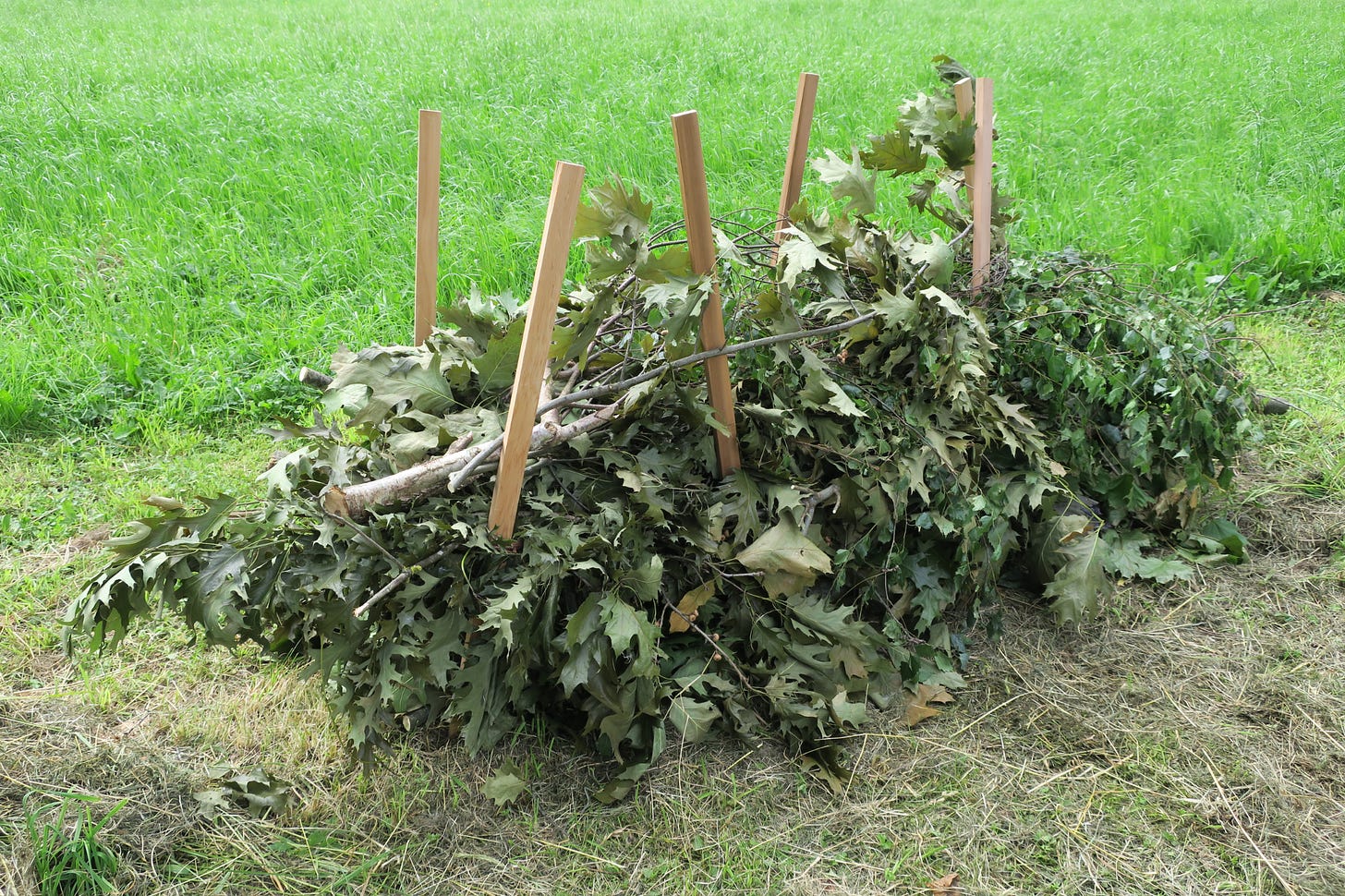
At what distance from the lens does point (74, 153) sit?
20.5 feet

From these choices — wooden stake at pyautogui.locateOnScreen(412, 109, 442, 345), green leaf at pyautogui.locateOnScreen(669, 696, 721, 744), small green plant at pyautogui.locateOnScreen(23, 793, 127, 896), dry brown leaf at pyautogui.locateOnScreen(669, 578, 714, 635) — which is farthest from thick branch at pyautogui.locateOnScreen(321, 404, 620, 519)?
small green plant at pyautogui.locateOnScreen(23, 793, 127, 896)

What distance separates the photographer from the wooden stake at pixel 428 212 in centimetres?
282

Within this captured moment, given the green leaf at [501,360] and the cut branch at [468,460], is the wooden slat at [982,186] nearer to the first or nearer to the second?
the cut branch at [468,460]

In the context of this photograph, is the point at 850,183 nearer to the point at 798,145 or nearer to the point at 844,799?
the point at 798,145

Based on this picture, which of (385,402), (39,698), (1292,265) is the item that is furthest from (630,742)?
(1292,265)

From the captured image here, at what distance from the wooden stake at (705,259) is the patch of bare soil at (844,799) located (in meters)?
0.88

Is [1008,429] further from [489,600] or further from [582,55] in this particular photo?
[582,55]

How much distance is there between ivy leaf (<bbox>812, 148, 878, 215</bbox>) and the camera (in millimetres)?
3109

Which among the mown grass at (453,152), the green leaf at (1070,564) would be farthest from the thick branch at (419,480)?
the mown grass at (453,152)

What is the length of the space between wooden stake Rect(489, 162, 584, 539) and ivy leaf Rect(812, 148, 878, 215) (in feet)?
4.07

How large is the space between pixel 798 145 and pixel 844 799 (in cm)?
204

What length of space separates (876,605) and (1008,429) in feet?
2.36

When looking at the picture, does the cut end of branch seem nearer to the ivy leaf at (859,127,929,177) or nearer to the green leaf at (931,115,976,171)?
the ivy leaf at (859,127,929,177)

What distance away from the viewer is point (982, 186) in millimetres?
3191
